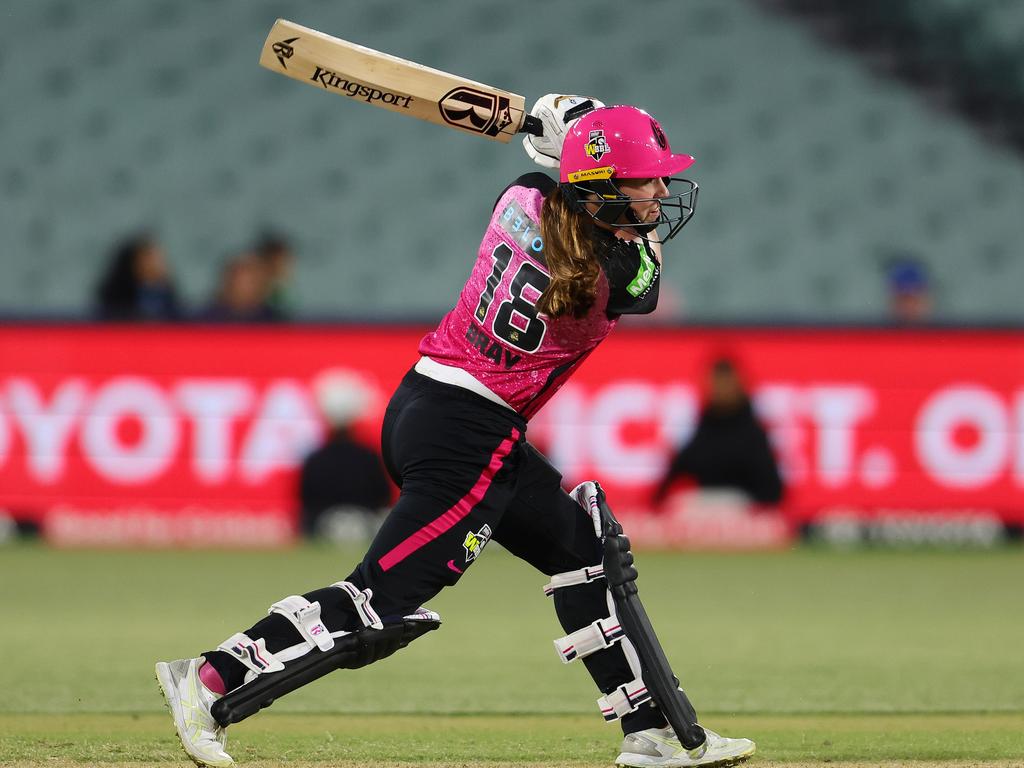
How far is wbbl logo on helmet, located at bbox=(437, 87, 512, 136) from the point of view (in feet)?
16.3

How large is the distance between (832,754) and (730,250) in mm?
9685

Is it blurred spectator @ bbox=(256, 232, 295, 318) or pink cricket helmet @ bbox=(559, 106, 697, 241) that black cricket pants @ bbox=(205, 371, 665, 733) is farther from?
blurred spectator @ bbox=(256, 232, 295, 318)

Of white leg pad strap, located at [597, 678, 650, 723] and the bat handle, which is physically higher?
the bat handle

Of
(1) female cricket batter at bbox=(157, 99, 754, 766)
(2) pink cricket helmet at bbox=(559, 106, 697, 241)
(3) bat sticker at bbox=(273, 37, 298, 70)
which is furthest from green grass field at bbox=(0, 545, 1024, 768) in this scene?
(3) bat sticker at bbox=(273, 37, 298, 70)

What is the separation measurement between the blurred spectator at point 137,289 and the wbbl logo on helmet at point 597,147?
7.52 metres

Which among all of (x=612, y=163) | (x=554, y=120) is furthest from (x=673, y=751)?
(x=554, y=120)

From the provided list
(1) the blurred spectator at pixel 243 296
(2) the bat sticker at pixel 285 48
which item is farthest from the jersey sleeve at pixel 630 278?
(1) the blurred spectator at pixel 243 296

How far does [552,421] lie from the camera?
11531mm

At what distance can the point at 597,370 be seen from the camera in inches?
456

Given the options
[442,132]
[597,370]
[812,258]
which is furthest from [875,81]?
[597,370]

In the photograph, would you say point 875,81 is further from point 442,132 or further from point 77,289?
point 77,289

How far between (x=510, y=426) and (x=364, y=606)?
63cm

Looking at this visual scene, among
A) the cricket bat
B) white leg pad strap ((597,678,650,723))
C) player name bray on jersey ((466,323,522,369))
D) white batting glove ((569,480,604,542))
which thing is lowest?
white leg pad strap ((597,678,650,723))

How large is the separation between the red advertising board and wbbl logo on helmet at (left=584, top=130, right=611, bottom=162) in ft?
22.3
